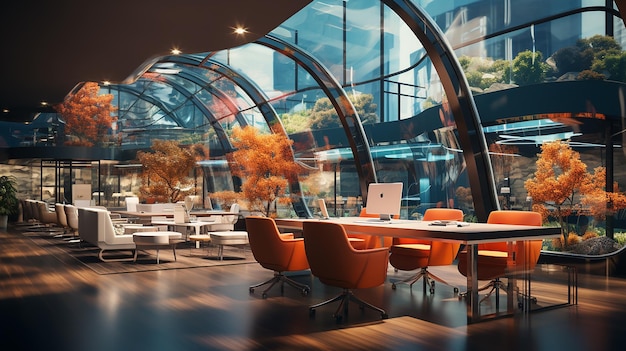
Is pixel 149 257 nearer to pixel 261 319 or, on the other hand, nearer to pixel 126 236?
pixel 126 236

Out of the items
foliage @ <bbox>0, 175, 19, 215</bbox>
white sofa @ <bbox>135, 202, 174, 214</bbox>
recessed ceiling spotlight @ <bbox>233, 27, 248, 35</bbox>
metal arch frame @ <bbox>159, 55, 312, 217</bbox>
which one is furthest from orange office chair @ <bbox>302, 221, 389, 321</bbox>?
foliage @ <bbox>0, 175, 19, 215</bbox>

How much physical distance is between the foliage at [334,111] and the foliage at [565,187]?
12.5 ft

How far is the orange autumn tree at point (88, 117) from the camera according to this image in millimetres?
20234

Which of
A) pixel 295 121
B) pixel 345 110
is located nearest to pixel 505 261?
pixel 345 110

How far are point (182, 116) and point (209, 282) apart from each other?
13705mm

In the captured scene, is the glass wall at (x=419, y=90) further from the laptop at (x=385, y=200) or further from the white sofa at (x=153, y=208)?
the white sofa at (x=153, y=208)

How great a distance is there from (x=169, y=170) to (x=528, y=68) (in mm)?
13285

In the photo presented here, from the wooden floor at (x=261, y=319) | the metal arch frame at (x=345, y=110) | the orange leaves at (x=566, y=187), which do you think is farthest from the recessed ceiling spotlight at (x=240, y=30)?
the metal arch frame at (x=345, y=110)

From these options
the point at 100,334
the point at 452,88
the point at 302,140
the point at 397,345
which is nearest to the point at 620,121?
the point at 452,88

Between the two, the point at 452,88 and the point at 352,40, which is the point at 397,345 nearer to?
the point at 452,88

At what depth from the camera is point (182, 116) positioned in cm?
2019

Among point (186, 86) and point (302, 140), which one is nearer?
point (302, 140)

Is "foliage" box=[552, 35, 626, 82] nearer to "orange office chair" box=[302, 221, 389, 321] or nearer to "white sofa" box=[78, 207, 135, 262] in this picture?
"orange office chair" box=[302, 221, 389, 321]

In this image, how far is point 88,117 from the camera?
2045 centimetres
